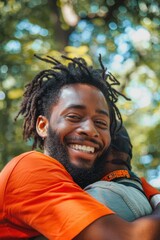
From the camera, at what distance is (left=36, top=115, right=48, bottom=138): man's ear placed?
11.8 feet

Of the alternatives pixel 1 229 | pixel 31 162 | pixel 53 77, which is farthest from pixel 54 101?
pixel 1 229

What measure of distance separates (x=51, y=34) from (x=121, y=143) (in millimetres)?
7885

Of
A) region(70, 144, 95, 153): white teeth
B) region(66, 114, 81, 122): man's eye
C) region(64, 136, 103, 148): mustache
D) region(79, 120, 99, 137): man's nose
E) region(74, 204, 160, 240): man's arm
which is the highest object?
region(66, 114, 81, 122): man's eye

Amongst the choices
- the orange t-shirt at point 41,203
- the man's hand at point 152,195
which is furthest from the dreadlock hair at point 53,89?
the orange t-shirt at point 41,203

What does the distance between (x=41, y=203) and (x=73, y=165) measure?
677 mm

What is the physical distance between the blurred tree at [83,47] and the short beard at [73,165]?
12.4 ft

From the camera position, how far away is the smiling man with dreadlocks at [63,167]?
2535 millimetres

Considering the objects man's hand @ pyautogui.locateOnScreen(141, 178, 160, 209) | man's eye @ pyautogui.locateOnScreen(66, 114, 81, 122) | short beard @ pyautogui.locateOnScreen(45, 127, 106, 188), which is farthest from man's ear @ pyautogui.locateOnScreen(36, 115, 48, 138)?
man's hand @ pyautogui.locateOnScreen(141, 178, 160, 209)

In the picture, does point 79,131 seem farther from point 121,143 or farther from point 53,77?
point 53,77

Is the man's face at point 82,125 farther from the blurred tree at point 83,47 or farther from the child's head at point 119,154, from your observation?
the blurred tree at point 83,47

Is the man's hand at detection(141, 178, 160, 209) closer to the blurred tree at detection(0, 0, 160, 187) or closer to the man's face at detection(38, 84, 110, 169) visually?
the man's face at detection(38, 84, 110, 169)

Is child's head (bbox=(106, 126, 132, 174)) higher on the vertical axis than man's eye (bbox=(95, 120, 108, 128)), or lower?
lower

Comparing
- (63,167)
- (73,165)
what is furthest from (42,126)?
A: (63,167)

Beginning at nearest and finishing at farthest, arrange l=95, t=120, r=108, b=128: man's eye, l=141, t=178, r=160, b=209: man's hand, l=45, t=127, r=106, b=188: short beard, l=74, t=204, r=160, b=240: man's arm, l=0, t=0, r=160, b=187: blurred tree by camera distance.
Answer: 1. l=74, t=204, r=160, b=240: man's arm
2. l=141, t=178, r=160, b=209: man's hand
3. l=45, t=127, r=106, b=188: short beard
4. l=95, t=120, r=108, b=128: man's eye
5. l=0, t=0, r=160, b=187: blurred tree
